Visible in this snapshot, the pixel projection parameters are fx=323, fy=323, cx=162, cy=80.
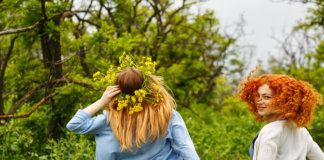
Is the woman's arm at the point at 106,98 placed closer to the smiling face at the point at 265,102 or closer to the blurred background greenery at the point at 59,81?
the smiling face at the point at 265,102

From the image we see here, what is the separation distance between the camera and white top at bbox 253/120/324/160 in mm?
2150

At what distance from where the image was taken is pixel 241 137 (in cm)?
568

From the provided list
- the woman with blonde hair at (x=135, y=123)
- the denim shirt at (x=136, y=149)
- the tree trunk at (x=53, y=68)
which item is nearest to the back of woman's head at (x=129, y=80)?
the woman with blonde hair at (x=135, y=123)

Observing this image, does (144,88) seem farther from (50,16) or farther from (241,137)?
(241,137)

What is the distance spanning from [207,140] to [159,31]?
4463 millimetres

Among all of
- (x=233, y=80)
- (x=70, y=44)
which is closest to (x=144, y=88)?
(x=70, y=44)

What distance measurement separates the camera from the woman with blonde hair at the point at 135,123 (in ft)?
7.61

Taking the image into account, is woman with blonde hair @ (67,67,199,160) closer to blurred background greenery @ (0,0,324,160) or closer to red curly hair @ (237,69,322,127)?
red curly hair @ (237,69,322,127)

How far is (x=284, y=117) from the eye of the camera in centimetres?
232

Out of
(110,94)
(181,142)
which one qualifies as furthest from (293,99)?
(110,94)

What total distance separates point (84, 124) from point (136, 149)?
423mm

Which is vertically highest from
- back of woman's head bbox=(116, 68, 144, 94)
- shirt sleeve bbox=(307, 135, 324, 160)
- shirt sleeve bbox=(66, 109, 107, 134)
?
back of woman's head bbox=(116, 68, 144, 94)

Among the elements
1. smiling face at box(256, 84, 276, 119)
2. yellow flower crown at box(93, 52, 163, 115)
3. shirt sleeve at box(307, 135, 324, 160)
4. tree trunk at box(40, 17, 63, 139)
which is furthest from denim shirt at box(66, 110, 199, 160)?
tree trunk at box(40, 17, 63, 139)

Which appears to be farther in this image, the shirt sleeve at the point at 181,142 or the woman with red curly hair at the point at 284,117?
the shirt sleeve at the point at 181,142
